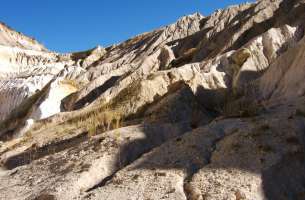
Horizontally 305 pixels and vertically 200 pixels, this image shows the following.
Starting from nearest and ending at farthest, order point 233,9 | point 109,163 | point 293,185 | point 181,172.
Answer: point 293,185
point 181,172
point 109,163
point 233,9

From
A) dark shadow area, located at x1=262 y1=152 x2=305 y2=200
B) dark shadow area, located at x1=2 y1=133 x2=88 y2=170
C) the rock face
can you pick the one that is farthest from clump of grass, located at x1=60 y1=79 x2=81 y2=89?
dark shadow area, located at x1=262 y1=152 x2=305 y2=200

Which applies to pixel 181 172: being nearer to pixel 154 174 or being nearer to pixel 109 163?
pixel 154 174

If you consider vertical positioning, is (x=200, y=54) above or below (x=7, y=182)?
above

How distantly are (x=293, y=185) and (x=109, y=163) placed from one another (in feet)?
17.2

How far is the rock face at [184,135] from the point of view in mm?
12070

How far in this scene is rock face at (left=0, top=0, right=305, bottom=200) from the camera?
1207 centimetres

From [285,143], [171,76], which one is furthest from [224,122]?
[171,76]

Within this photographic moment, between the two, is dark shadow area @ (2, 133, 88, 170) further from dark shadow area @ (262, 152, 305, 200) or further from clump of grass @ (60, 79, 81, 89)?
clump of grass @ (60, 79, 81, 89)

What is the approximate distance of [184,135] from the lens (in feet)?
49.4

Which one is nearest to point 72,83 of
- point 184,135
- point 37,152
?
point 37,152

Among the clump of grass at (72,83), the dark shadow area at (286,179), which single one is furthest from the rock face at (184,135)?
the clump of grass at (72,83)

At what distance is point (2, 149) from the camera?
2339 cm

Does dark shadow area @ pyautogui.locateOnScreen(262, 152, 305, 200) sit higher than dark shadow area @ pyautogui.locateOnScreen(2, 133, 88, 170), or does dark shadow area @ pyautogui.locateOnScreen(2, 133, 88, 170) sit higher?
dark shadow area @ pyautogui.locateOnScreen(2, 133, 88, 170)

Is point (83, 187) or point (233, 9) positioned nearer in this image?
point (83, 187)
